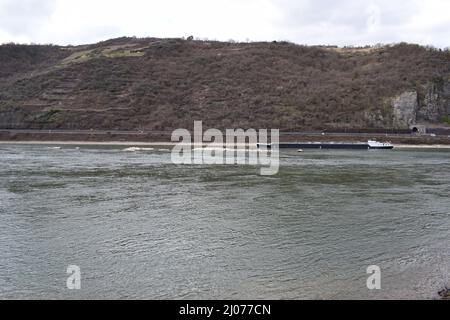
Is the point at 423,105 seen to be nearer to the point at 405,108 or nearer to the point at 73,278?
the point at 405,108

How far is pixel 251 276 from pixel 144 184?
18.7m

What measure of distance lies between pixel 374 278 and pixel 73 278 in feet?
26.0

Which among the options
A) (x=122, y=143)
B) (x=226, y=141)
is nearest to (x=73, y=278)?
(x=122, y=143)

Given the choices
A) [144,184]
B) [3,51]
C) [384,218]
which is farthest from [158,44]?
[384,218]

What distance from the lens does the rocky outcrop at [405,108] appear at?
81000mm

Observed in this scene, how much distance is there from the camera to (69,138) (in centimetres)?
7688

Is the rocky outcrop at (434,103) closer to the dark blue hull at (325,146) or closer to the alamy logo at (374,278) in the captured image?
the dark blue hull at (325,146)

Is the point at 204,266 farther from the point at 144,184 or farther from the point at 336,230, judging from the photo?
the point at 144,184

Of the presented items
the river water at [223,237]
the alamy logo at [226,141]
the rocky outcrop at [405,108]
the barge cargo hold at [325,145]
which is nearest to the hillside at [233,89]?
the rocky outcrop at [405,108]

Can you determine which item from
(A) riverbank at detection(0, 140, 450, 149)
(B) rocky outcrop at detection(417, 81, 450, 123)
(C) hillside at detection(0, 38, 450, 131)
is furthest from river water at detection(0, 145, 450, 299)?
(B) rocky outcrop at detection(417, 81, 450, 123)

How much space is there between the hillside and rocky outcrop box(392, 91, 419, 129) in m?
0.17

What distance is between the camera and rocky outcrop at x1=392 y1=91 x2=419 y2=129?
266 feet

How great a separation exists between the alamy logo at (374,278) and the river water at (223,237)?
0.48ft

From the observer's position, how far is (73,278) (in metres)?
12.5
